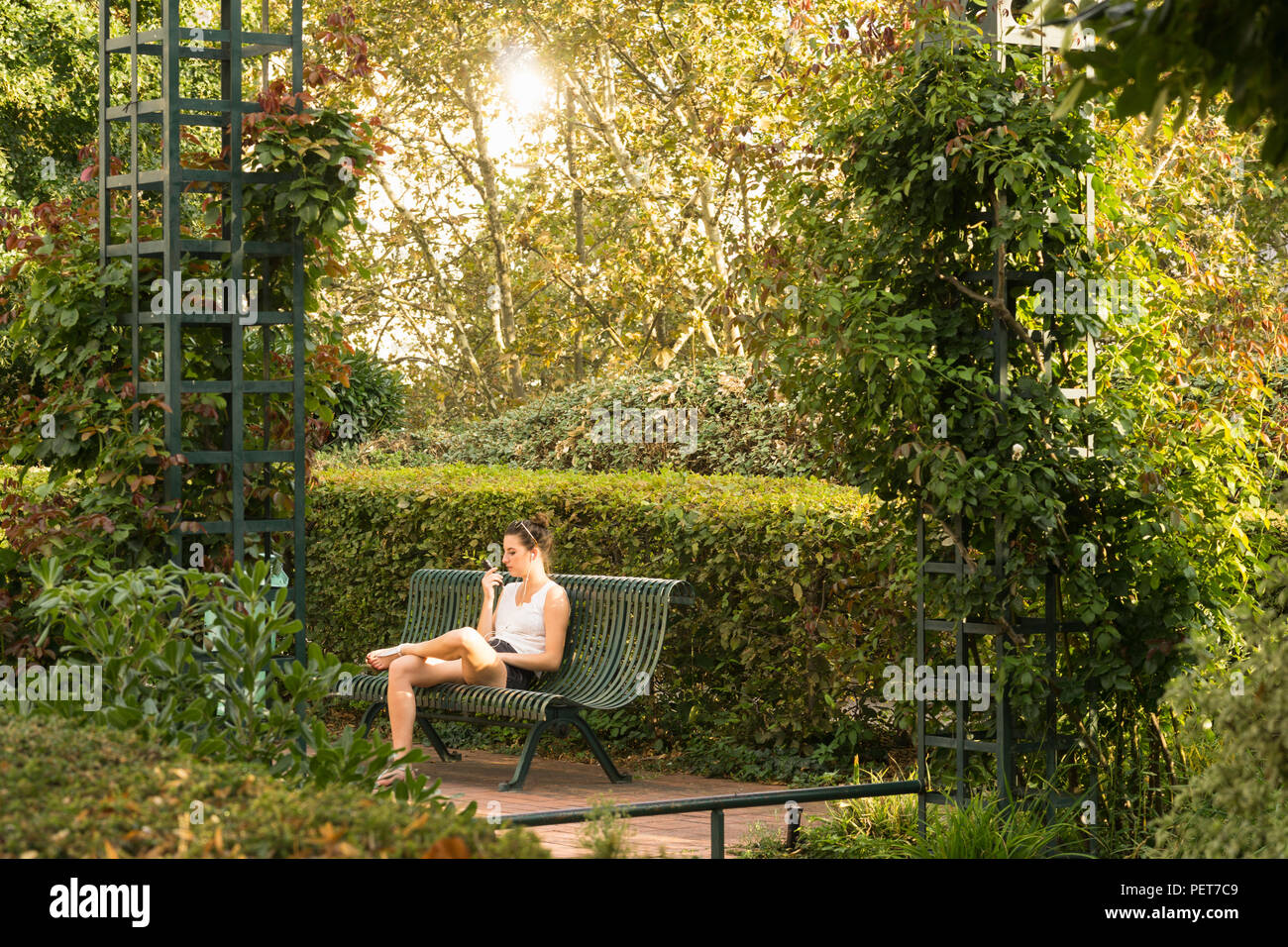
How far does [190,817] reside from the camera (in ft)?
9.72

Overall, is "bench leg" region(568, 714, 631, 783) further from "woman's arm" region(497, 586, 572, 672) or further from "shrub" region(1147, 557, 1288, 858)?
"shrub" region(1147, 557, 1288, 858)

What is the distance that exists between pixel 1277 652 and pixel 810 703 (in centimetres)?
356

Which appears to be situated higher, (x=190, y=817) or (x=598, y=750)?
(x=190, y=817)

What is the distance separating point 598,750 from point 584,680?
17.6 inches

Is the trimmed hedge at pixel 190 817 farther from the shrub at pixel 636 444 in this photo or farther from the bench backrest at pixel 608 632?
the shrub at pixel 636 444

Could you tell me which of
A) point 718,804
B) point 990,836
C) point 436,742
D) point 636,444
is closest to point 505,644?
point 436,742

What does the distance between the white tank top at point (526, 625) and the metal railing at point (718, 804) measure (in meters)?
2.13

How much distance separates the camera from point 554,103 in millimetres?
23141

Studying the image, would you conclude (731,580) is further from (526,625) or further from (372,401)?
(372,401)

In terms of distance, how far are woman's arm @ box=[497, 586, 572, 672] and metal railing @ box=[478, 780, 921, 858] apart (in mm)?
2002

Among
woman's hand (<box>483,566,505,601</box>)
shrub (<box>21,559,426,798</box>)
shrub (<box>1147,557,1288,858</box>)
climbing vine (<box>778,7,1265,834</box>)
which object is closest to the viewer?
shrub (<box>21,559,426,798</box>)

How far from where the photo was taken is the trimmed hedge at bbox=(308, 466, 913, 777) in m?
7.37

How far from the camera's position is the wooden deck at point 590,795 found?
6180mm

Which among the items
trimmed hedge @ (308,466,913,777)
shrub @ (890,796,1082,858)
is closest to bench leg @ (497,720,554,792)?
trimmed hedge @ (308,466,913,777)
